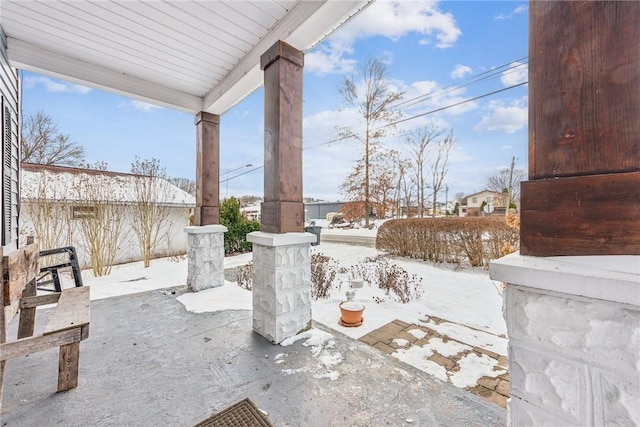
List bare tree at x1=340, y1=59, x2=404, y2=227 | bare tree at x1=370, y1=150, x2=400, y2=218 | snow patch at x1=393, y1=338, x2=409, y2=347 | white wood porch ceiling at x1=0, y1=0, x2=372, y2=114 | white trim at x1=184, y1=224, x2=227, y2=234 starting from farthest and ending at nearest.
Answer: bare tree at x1=370, y1=150, x2=400, y2=218, bare tree at x1=340, y1=59, x2=404, y2=227, white trim at x1=184, y1=224, x2=227, y2=234, snow patch at x1=393, y1=338, x2=409, y2=347, white wood porch ceiling at x1=0, y1=0, x2=372, y2=114

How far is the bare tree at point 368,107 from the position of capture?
12.0 metres

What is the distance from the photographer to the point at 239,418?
151 cm

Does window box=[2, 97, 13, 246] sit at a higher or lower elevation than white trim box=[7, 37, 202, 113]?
A: lower

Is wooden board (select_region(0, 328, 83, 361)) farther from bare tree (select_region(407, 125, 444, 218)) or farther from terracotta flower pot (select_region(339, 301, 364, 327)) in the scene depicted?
bare tree (select_region(407, 125, 444, 218))

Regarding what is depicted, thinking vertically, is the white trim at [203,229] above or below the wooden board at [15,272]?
above

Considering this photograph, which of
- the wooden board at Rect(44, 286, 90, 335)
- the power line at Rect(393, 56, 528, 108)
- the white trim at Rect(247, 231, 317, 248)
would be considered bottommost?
the wooden board at Rect(44, 286, 90, 335)

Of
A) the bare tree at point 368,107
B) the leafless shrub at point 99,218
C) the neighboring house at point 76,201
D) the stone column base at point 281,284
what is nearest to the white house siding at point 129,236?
the neighboring house at point 76,201

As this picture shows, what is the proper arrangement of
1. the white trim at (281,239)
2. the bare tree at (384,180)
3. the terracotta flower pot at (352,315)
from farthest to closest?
the bare tree at (384,180)
the terracotta flower pot at (352,315)
the white trim at (281,239)

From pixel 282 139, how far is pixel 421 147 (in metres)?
14.2

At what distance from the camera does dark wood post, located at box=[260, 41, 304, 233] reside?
234 centimetres

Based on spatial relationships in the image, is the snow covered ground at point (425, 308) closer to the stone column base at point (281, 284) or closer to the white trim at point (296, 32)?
the stone column base at point (281, 284)

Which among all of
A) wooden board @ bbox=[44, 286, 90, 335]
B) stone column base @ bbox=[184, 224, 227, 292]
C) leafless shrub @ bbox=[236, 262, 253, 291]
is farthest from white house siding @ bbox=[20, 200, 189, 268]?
wooden board @ bbox=[44, 286, 90, 335]

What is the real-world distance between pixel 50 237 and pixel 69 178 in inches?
72.9

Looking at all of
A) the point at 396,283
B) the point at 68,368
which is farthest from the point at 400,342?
the point at 68,368
